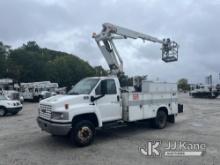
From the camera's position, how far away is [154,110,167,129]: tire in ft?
37.8

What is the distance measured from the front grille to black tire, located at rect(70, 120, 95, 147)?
2.94ft

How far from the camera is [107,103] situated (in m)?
9.55

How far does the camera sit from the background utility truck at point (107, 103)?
8.39m

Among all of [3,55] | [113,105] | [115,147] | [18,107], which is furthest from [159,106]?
[3,55]

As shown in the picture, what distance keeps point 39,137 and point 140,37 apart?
7198mm

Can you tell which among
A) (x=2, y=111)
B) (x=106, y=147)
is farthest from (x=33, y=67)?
(x=106, y=147)

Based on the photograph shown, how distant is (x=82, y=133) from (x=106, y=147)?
87 centimetres

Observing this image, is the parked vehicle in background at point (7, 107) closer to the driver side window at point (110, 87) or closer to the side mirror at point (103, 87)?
the driver side window at point (110, 87)

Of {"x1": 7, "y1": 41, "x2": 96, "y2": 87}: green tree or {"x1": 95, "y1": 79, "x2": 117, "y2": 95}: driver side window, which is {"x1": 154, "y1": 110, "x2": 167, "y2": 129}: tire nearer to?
{"x1": 95, "y1": 79, "x2": 117, "y2": 95}: driver side window

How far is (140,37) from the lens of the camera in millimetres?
14039

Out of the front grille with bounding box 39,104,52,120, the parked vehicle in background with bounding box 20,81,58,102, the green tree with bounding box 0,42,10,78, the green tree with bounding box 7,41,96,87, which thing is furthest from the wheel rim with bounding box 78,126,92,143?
the green tree with bounding box 7,41,96,87

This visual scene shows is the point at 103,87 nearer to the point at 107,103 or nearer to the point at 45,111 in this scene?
the point at 107,103

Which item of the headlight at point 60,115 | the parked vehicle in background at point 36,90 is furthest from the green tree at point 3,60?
the headlight at point 60,115

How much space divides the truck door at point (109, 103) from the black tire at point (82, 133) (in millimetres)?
836
